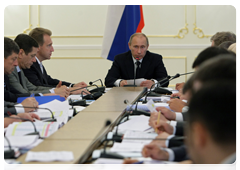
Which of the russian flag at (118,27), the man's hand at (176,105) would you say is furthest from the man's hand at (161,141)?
the russian flag at (118,27)

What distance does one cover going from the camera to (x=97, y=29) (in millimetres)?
6141

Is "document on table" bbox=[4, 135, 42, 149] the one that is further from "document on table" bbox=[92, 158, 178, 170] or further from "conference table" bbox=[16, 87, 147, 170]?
"document on table" bbox=[92, 158, 178, 170]

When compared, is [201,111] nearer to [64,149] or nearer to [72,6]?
[64,149]

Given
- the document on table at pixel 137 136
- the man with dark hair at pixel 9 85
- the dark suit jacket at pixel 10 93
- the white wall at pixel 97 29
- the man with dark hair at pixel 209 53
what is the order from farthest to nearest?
the white wall at pixel 97 29 < the dark suit jacket at pixel 10 93 < the man with dark hair at pixel 9 85 < the man with dark hair at pixel 209 53 < the document on table at pixel 137 136

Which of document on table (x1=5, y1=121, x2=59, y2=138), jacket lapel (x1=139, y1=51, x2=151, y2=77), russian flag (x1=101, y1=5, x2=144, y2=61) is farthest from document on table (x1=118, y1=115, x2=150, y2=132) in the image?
russian flag (x1=101, y1=5, x2=144, y2=61)

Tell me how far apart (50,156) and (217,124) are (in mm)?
663

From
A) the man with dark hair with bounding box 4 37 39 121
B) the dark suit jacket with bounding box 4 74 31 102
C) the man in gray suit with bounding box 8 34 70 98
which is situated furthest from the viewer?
the man in gray suit with bounding box 8 34 70 98

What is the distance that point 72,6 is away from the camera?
6.13 metres

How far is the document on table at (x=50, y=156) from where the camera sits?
41.6 inches

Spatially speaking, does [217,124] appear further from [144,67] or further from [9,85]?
[144,67]

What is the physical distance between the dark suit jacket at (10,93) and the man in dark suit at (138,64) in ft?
4.40

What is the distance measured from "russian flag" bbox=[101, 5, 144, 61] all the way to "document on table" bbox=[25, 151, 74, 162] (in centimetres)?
368

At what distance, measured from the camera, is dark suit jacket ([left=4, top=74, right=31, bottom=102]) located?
2.59 meters

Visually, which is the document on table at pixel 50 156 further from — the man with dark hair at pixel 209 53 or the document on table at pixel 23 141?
the man with dark hair at pixel 209 53
